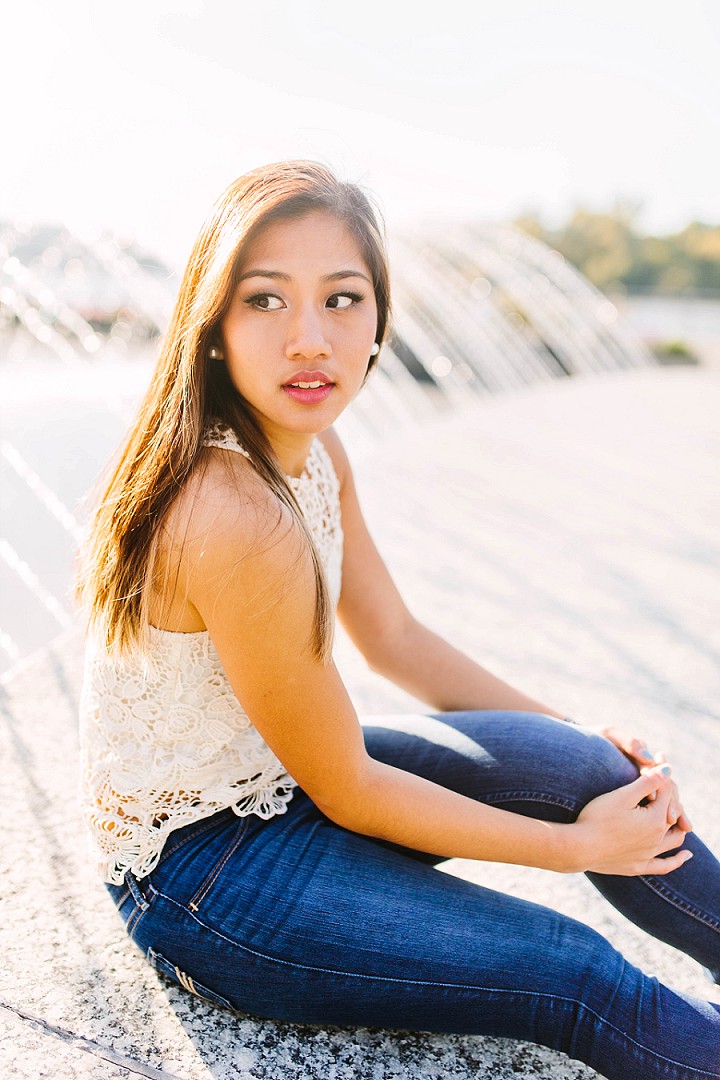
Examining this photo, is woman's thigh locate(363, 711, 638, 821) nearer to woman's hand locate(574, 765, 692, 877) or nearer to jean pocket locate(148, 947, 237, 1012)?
woman's hand locate(574, 765, 692, 877)

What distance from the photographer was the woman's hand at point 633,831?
6.24ft

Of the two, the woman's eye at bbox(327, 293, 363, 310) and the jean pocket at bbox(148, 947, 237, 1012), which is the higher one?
the woman's eye at bbox(327, 293, 363, 310)

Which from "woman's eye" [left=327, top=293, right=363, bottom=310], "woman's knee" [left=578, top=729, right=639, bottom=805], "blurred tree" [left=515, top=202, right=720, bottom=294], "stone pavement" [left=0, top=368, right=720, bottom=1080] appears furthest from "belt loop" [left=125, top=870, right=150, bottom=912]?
"blurred tree" [left=515, top=202, right=720, bottom=294]

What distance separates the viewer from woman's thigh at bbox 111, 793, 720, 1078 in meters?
1.69

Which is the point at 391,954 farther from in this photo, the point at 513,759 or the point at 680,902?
the point at 680,902

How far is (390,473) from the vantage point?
6.77m

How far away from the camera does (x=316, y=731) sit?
5.83 feet

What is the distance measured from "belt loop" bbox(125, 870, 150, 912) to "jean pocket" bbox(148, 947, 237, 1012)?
0.31 ft

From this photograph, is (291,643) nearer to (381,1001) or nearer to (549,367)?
(381,1001)

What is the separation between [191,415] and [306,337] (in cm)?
26

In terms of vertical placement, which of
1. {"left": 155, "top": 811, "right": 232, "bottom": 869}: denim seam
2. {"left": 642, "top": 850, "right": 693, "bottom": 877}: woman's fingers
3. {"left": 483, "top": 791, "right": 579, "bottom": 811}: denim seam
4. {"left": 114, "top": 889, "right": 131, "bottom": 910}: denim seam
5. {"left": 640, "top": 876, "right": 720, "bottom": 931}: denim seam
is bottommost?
{"left": 114, "top": 889, "right": 131, "bottom": 910}: denim seam

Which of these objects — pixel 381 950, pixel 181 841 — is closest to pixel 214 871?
pixel 181 841

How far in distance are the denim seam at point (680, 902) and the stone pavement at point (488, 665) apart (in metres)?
0.24

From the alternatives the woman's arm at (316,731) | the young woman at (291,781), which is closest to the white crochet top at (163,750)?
the young woman at (291,781)
